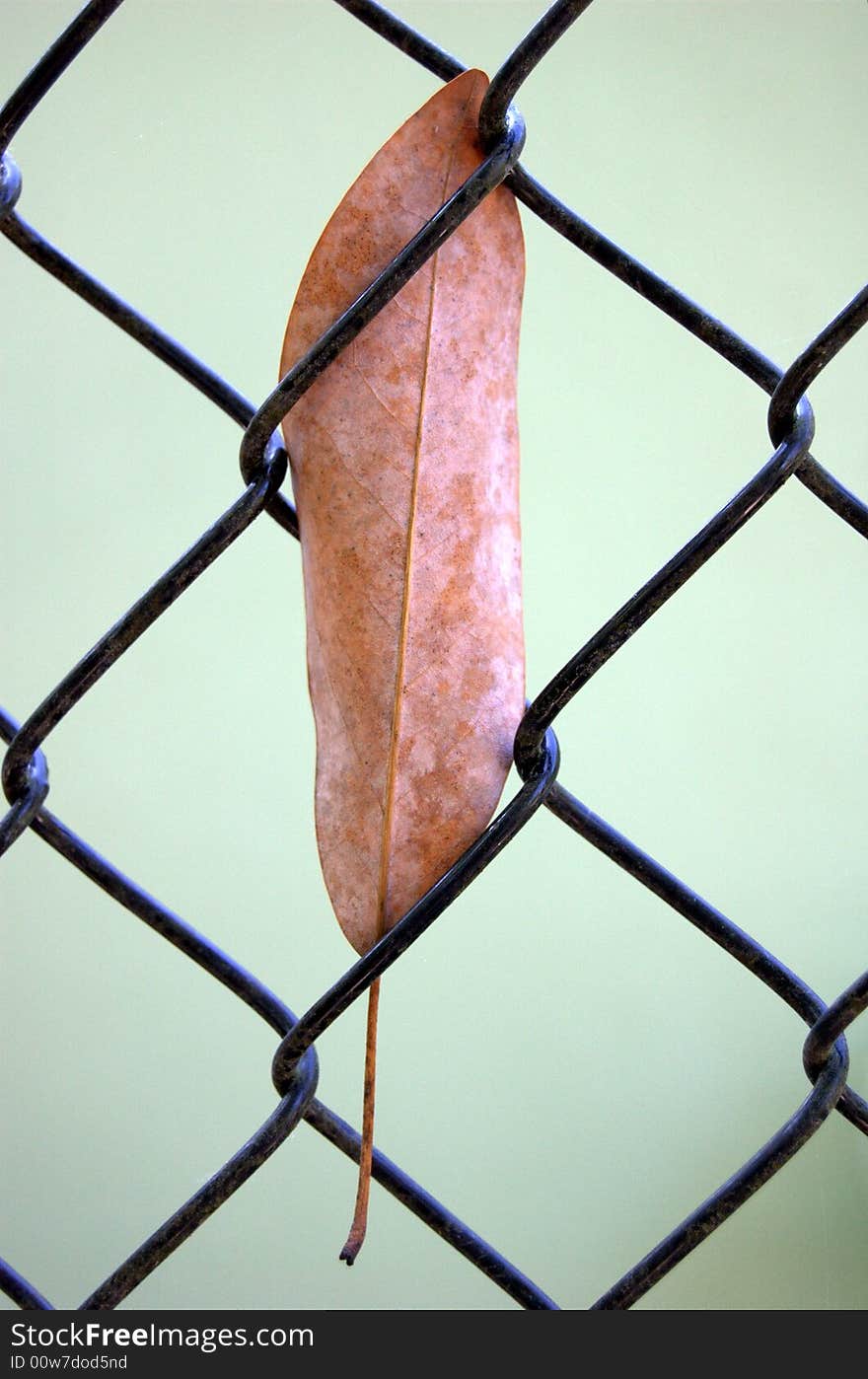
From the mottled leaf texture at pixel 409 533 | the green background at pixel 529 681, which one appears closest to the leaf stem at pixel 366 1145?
the mottled leaf texture at pixel 409 533

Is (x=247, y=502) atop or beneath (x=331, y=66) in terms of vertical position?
beneath

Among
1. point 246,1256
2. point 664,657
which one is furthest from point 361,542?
point 246,1256

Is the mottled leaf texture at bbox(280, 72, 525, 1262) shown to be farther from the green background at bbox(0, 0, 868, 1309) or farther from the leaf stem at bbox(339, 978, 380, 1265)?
the green background at bbox(0, 0, 868, 1309)

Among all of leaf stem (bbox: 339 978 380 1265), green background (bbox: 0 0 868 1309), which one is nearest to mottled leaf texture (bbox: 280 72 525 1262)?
leaf stem (bbox: 339 978 380 1265)

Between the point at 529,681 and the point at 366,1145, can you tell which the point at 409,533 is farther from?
the point at 529,681

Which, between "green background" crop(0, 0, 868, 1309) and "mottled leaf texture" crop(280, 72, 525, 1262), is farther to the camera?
"green background" crop(0, 0, 868, 1309)

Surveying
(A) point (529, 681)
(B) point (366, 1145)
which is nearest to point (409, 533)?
(B) point (366, 1145)

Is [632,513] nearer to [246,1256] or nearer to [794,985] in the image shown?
[246,1256]
